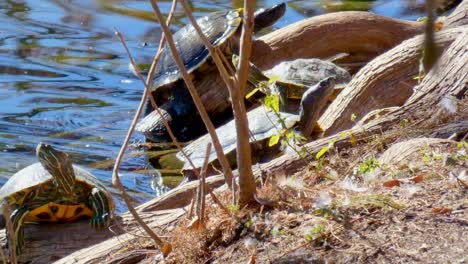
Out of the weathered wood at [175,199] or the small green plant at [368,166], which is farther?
the weathered wood at [175,199]

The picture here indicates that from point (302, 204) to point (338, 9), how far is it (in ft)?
23.2

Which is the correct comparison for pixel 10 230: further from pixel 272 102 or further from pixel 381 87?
pixel 381 87

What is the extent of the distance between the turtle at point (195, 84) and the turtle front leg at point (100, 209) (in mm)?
2886

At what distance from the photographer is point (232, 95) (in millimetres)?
2529

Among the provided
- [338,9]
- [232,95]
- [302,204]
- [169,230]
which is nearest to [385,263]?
[302,204]

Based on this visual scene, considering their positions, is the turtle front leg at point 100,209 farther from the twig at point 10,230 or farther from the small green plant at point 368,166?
the small green plant at point 368,166

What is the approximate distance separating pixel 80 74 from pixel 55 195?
454cm

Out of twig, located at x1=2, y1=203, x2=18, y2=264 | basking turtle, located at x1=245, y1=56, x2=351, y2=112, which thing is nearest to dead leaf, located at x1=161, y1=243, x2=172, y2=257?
twig, located at x1=2, y1=203, x2=18, y2=264

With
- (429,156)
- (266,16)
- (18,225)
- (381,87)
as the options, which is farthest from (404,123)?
(266,16)

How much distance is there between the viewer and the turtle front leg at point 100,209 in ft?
10.8

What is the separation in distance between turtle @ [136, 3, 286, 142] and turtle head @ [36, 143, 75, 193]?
2793 millimetres

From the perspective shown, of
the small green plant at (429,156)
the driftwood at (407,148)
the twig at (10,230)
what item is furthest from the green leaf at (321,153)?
the twig at (10,230)

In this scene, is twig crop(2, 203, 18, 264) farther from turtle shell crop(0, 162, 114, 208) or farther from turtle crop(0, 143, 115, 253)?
turtle shell crop(0, 162, 114, 208)

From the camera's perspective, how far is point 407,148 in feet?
10.5
